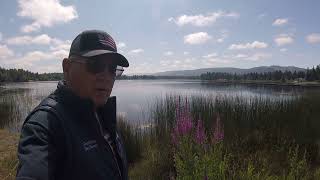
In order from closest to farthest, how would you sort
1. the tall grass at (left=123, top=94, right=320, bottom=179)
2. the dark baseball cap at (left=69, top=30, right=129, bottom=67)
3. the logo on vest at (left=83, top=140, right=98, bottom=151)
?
the logo on vest at (left=83, top=140, right=98, bottom=151), the dark baseball cap at (left=69, top=30, right=129, bottom=67), the tall grass at (left=123, top=94, right=320, bottom=179)

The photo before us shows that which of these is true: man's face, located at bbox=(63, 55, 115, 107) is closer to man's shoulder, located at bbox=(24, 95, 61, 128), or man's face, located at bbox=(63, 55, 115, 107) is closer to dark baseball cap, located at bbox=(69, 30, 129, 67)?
dark baseball cap, located at bbox=(69, 30, 129, 67)

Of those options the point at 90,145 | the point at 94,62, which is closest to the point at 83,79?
the point at 94,62

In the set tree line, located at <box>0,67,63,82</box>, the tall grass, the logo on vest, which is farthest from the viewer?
tree line, located at <box>0,67,63,82</box>

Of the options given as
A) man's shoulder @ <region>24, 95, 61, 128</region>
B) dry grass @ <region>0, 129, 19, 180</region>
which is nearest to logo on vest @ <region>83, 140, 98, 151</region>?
man's shoulder @ <region>24, 95, 61, 128</region>

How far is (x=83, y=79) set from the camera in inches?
60.5

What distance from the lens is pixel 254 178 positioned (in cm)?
477

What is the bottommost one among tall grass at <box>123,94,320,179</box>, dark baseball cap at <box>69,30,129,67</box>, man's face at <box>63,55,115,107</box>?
tall grass at <box>123,94,320,179</box>

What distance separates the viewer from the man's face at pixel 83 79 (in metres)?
1.53

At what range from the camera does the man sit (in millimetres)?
1124

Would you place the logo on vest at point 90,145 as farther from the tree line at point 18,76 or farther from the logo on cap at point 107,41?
the tree line at point 18,76

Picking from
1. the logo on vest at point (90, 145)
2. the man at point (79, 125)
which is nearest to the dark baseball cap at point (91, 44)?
the man at point (79, 125)

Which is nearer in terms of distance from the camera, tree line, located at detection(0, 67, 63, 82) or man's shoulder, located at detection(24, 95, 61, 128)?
man's shoulder, located at detection(24, 95, 61, 128)

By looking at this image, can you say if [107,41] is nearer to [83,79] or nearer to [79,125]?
[83,79]

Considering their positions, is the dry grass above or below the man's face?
below
